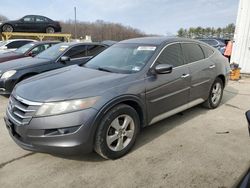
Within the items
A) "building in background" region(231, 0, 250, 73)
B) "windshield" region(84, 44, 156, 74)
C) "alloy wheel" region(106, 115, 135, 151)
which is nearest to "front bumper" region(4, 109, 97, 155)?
"alloy wheel" region(106, 115, 135, 151)

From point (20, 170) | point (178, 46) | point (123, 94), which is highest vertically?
point (178, 46)

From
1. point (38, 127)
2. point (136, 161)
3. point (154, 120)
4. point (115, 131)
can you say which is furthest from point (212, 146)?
point (38, 127)

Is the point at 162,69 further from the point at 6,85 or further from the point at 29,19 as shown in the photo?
the point at 29,19

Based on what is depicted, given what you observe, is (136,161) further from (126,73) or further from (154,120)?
(126,73)

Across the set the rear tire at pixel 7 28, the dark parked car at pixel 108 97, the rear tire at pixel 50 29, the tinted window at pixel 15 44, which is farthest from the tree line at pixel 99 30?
the dark parked car at pixel 108 97

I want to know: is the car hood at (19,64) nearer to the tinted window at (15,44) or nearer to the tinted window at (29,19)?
the tinted window at (15,44)

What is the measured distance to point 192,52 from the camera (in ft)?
13.3

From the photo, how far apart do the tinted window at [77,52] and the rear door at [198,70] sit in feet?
11.4

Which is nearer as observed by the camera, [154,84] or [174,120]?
[154,84]

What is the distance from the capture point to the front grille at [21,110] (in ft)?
8.11

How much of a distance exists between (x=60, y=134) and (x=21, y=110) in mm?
586

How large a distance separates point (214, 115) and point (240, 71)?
4870 millimetres

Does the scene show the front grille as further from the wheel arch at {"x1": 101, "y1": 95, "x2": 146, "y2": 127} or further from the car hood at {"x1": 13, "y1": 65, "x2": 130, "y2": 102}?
the wheel arch at {"x1": 101, "y1": 95, "x2": 146, "y2": 127}

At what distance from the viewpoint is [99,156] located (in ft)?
9.68
